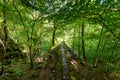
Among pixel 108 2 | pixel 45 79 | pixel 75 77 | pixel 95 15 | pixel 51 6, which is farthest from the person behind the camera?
pixel 51 6

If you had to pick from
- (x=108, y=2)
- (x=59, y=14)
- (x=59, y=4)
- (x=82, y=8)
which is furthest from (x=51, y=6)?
(x=108, y=2)

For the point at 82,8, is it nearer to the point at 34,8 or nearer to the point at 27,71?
the point at 34,8

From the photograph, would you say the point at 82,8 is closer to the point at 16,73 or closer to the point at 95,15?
the point at 95,15

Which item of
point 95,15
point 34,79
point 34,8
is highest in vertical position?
point 34,8

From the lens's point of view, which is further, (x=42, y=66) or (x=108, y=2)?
(x=42, y=66)

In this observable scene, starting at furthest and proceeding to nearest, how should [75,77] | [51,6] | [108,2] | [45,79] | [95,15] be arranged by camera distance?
[51,6]
[45,79]
[75,77]
[95,15]
[108,2]

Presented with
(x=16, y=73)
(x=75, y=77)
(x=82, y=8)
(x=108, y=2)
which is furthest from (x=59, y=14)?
(x=16, y=73)

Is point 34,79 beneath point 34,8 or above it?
beneath

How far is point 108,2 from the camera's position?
6000 millimetres

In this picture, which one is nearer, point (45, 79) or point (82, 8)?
A: point (82, 8)

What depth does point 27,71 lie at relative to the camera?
989 cm

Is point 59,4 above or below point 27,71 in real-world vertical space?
above

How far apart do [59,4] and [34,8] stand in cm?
147

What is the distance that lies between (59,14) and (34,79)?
145 inches
